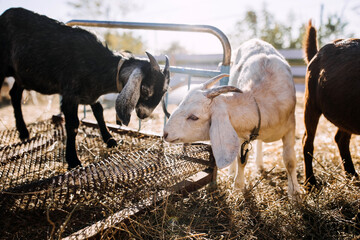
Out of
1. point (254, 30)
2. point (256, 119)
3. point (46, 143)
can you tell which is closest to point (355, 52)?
point (256, 119)

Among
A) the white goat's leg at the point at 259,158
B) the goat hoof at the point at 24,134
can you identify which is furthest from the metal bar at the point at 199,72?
the goat hoof at the point at 24,134

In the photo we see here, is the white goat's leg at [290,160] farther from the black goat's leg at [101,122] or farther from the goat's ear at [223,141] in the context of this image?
the black goat's leg at [101,122]

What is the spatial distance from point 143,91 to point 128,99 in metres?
0.26

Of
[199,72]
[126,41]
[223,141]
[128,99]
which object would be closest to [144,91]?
[128,99]

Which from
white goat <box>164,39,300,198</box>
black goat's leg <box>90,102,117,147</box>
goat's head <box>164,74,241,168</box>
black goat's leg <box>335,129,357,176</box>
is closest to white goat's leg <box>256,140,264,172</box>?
white goat <box>164,39,300,198</box>

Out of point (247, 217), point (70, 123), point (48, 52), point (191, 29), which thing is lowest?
point (247, 217)

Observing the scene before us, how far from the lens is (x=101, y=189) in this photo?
69.7 inches

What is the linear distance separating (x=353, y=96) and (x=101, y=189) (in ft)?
6.98

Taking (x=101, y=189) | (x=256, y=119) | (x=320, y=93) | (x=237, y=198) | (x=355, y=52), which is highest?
(x=355, y=52)

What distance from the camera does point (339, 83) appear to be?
2.20 meters

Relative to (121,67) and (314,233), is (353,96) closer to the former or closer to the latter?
(314,233)

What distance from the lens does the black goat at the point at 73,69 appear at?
8.34 feet

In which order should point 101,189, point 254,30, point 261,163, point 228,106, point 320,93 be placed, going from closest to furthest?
point 101,189, point 228,106, point 320,93, point 261,163, point 254,30

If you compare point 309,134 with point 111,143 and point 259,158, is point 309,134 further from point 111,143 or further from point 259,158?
point 111,143
